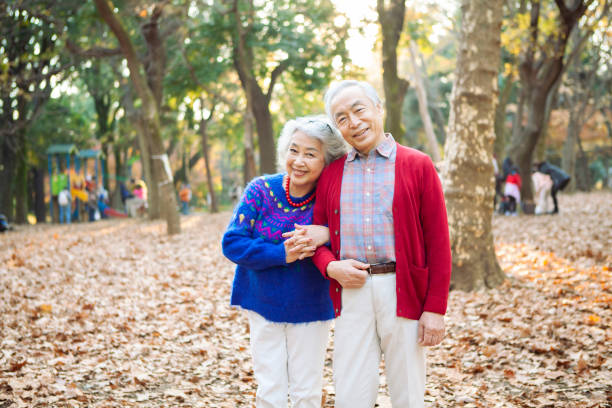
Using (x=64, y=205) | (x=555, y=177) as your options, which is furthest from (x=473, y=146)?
(x=64, y=205)

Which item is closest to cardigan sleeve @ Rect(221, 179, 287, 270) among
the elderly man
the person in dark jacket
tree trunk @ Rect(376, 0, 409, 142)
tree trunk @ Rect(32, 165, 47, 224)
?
the elderly man

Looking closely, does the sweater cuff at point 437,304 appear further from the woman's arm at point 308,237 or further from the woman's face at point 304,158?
the woman's face at point 304,158

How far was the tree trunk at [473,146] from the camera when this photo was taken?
674 cm

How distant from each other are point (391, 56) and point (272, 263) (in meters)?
10.5

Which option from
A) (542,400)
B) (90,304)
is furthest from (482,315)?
(90,304)

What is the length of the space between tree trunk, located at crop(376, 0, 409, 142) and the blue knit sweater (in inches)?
400

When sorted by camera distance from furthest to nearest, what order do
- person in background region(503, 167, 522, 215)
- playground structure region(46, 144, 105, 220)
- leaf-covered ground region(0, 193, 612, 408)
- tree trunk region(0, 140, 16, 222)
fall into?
playground structure region(46, 144, 105, 220), tree trunk region(0, 140, 16, 222), person in background region(503, 167, 522, 215), leaf-covered ground region(0, 193, 612, 408)

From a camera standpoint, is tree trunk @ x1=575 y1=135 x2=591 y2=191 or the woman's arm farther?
tree trunk @ x1=575 y1=135 x2=591 y2=191

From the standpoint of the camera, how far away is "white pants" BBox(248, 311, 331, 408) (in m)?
3.02

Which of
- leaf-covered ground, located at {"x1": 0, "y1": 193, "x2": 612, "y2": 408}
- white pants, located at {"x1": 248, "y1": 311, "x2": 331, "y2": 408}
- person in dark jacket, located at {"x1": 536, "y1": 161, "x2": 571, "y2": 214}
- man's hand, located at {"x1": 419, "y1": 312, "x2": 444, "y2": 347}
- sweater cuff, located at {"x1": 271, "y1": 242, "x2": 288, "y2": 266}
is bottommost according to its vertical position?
leaf-covered ground, located at {"x1": 0, "y1": 193, "x2": 612, "y2": 408}

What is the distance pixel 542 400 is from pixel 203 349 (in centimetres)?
319

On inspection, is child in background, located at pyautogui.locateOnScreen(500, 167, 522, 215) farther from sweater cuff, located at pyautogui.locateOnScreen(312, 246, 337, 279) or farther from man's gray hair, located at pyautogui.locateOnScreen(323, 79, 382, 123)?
sweater cuff, located at pyautogui.locateOnScreen(312, 246, 337, 279)

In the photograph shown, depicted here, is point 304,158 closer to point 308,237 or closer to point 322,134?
point 322,134

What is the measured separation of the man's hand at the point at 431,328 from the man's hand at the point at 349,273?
1.12 ft
